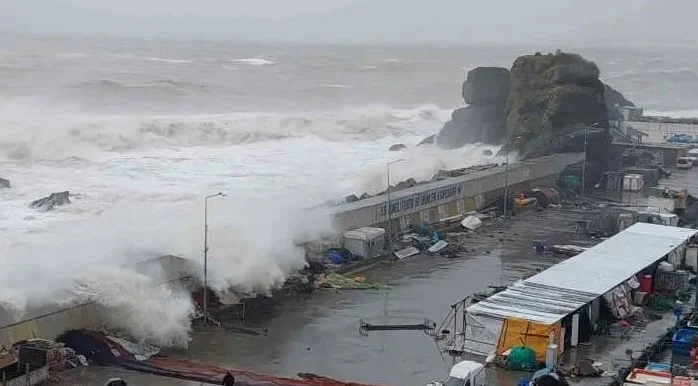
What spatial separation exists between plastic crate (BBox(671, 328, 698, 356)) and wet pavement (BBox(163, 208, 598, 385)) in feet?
9.88

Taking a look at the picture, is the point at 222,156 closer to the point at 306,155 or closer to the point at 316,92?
the point at 306,155

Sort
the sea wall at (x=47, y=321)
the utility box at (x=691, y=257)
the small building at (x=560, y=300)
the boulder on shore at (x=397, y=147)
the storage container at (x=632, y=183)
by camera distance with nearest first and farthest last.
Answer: the sea wall at (x=47, y=321)
the small building at (x=560, y=300)
the utility box at (x=691, y=257)
the storage container at (x=632, y=183)
the boulder on shore at (x=397, y=147)

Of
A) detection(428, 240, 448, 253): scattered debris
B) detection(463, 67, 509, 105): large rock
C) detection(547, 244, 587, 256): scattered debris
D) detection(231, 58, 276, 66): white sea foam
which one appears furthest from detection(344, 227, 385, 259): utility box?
detection(231, 58, 276, 66): white sea foam

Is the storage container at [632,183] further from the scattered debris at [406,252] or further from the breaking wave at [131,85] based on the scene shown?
the breaking wave at [131,85]

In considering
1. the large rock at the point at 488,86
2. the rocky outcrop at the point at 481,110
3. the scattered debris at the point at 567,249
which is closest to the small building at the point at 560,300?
the scattered debris at the point at 567,249

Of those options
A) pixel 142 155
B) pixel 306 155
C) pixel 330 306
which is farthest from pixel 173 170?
pixel 330 306

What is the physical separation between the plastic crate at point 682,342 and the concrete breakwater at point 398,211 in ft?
27.6

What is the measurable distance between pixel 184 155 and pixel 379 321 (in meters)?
28.0

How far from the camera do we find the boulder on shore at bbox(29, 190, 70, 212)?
30.5 meters

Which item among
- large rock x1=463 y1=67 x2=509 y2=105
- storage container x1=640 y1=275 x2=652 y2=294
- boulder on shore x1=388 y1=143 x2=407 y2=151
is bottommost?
boulder on shore x1=388 y1=143 x2=407 y2=151

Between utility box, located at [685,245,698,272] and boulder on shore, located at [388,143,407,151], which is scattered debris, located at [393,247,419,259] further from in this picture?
boulder on shore, located at [388,143,407,151]

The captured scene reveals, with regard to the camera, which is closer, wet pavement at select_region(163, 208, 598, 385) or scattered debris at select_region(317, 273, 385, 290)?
wet pavement at select_region(163, 208, 598, 385)

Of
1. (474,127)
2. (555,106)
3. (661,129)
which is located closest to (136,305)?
(555,106)

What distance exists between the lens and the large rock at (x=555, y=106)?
38.1m
